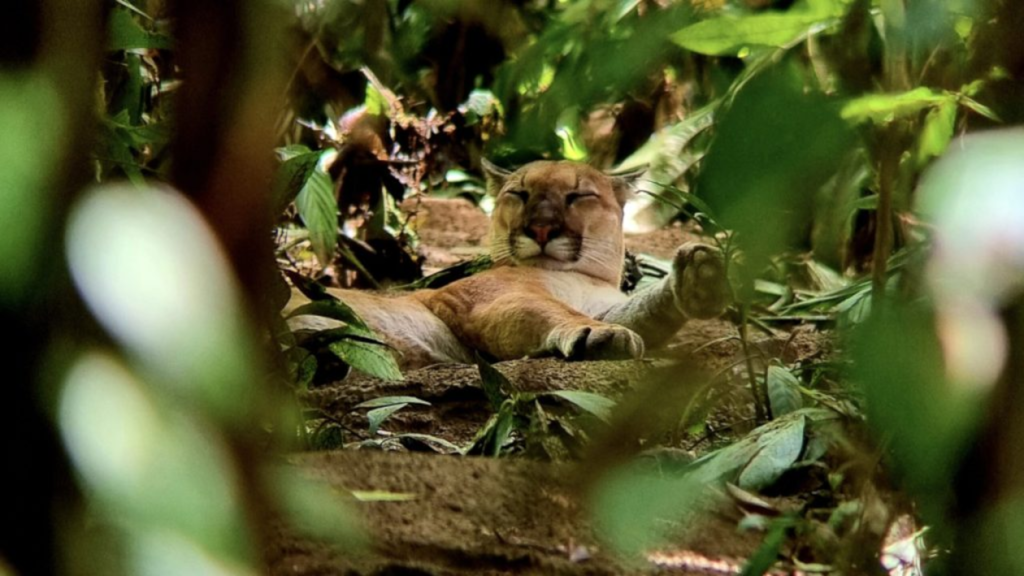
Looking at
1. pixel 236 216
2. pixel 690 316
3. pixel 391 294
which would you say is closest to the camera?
Answer: pixel 236 216

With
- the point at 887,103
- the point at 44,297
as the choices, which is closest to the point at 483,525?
the point at 44,297

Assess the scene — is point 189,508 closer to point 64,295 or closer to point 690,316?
point 64,295

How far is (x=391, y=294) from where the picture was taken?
3166 millimetres

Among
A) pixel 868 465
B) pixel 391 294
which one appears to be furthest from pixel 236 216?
pixel 391 294

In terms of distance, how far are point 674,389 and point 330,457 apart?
0.62 m

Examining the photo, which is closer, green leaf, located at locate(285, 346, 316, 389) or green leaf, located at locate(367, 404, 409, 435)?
green leaf, located at locate(285, 346, 316, 389)

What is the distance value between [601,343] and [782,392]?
918 millimetres

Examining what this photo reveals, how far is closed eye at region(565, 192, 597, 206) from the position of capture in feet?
10.4

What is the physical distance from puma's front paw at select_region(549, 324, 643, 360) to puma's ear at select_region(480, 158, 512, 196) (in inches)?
31.3

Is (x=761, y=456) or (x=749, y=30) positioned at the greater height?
(x=749, y=30)

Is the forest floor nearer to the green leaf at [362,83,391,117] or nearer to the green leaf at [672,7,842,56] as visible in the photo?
the green leaf at [672,7,842,56]

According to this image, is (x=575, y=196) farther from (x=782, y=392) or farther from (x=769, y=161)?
(x=769, y=161)

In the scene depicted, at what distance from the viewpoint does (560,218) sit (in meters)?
3.20

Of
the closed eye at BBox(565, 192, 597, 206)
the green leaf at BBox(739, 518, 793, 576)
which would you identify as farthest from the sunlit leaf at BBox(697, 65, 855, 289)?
the closed eye at BBox(565, 192, 597, 206)
